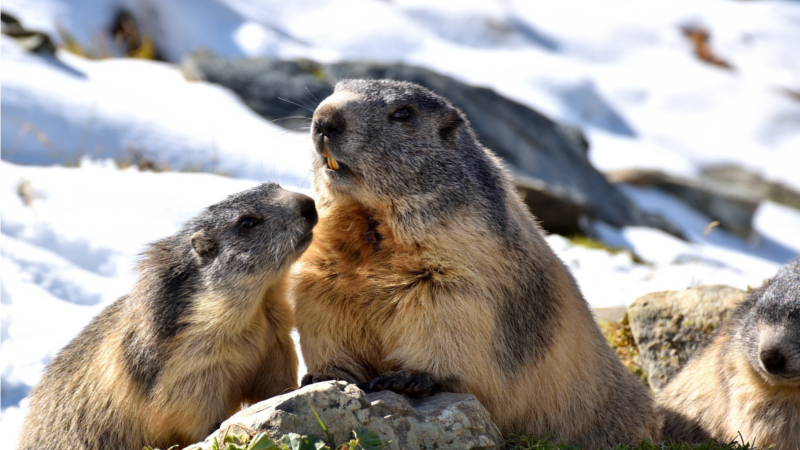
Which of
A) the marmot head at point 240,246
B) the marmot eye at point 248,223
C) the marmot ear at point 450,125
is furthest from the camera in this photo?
the marmot eye at point 248,223

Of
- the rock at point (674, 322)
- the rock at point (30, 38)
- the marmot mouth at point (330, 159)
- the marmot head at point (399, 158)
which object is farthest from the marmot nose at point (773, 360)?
the rock at point (30, 38)

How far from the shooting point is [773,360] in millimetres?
6062

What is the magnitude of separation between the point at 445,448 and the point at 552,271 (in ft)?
6.24

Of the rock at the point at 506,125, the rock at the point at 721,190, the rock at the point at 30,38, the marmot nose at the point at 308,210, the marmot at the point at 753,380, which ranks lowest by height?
the rock at the point at 721,190

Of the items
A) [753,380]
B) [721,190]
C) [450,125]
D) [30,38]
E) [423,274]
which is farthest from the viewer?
[721,190]

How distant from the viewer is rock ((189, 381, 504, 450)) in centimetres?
470

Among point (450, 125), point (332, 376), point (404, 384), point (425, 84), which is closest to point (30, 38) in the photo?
point (425, 84)

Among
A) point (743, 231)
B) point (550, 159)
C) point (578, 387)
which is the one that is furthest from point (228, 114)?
point (743, 231)

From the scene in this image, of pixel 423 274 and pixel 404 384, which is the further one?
pixel 423 274

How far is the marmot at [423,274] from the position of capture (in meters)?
5.39

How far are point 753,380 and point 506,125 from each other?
1185cm

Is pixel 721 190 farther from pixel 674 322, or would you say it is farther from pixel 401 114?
pixel 401 114

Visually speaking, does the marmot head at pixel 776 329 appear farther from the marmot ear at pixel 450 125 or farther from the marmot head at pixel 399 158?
the marmot ear at pixel 450 125

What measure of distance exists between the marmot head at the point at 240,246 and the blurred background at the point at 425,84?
1034 mm
